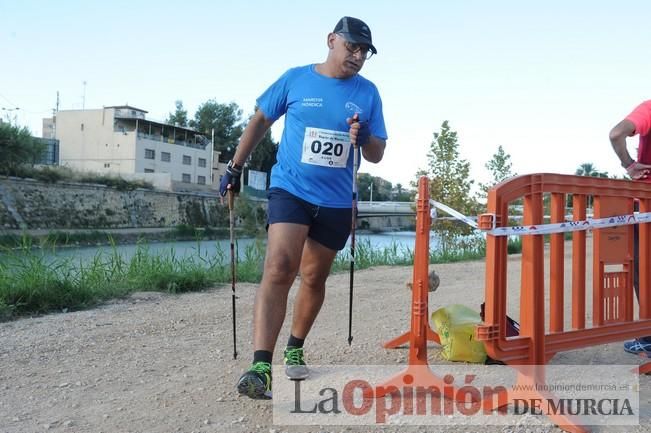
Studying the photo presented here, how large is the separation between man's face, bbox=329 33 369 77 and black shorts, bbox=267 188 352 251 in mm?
794

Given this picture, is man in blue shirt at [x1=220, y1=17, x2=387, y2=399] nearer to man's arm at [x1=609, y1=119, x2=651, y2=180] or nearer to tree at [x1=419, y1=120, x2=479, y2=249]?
man's arm at [x1=609, y1=119, x2=651, y2=180]

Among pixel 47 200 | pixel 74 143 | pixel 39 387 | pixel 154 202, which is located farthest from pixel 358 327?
pixel 74 143

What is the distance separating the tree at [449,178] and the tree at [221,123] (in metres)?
68.5

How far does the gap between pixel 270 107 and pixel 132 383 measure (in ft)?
6.09

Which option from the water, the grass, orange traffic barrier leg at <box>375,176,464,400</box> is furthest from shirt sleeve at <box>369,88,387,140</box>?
the grass

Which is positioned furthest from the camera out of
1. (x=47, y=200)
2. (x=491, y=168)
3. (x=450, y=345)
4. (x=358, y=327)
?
(x=47, y=200)

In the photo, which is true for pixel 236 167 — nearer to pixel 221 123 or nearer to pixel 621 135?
pixel 621 135

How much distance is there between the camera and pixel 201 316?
20.0 ft

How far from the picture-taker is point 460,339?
4.11 m

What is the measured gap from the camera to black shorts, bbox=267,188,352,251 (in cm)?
341

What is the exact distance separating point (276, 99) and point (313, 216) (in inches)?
29.3

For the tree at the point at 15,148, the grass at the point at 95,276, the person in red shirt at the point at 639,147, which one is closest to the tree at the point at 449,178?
the grass at the point at 95,276

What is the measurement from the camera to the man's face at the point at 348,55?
3467 millimetres

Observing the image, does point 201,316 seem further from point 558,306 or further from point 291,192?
point 558,306
